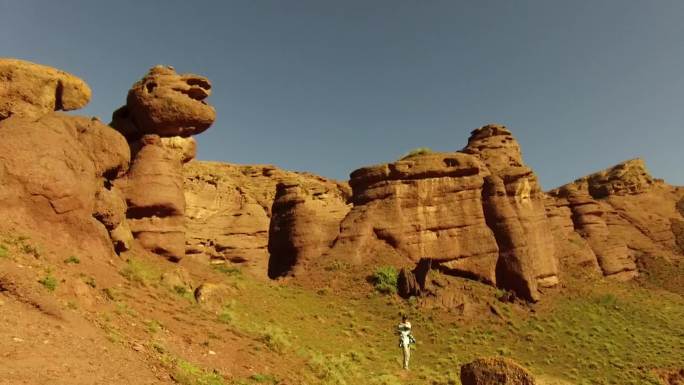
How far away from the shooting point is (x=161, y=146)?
29188mm

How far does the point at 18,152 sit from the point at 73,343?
954cm

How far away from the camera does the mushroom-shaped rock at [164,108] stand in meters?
29.5

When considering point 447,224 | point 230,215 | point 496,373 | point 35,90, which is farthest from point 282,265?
point 496,373

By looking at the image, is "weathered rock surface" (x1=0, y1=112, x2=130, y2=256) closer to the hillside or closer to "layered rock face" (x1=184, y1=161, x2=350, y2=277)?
the hillside

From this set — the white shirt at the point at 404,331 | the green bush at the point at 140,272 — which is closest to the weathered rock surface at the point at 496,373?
the white shirt at the point at 404,331

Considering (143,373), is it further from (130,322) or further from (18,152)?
(18,152)

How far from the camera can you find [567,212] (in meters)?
57.7

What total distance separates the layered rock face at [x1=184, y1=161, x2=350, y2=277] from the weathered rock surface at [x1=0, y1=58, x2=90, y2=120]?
16.9 meters

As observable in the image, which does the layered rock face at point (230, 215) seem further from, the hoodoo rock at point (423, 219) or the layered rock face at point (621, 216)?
the layered rock face at point (621, 216)

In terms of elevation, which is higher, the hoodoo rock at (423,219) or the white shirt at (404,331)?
the hoodoo rock at (423,219)

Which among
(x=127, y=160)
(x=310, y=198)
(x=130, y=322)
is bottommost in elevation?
(x=130, y=322)

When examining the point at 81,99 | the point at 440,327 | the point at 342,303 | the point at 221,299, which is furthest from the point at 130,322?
the point at 440,327

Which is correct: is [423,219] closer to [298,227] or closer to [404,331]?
[298,227]

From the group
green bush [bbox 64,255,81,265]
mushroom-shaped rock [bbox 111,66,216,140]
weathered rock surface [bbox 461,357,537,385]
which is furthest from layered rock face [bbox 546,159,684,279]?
green bush [bbox 64,255,81,265]
